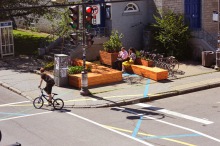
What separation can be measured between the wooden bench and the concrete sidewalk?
27 cm

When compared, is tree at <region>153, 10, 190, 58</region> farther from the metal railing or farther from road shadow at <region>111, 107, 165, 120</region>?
road shadow at <region>111, 107, 165, 120</region>

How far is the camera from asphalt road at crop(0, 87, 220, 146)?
49.9 ft

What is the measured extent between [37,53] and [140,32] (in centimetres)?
684

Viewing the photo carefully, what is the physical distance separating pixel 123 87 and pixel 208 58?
682cm

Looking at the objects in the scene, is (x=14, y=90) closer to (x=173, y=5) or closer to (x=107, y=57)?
(x=107, y=57)

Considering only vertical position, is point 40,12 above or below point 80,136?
above

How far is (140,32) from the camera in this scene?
30.5 metres

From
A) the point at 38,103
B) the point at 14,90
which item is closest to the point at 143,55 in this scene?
the point at 14,90

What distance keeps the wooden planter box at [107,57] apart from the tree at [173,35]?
3.40 metres

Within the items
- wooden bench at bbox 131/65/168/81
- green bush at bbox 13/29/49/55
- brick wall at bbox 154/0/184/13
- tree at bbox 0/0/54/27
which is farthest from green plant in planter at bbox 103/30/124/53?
tree at bbox 0/0/54/27

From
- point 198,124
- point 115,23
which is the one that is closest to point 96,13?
point 115,23

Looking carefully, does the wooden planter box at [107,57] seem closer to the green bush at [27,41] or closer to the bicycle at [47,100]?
the green bush at [27,41]

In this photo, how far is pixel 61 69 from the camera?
22438 mm

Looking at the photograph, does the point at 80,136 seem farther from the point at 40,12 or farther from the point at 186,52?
the point at 40,12
